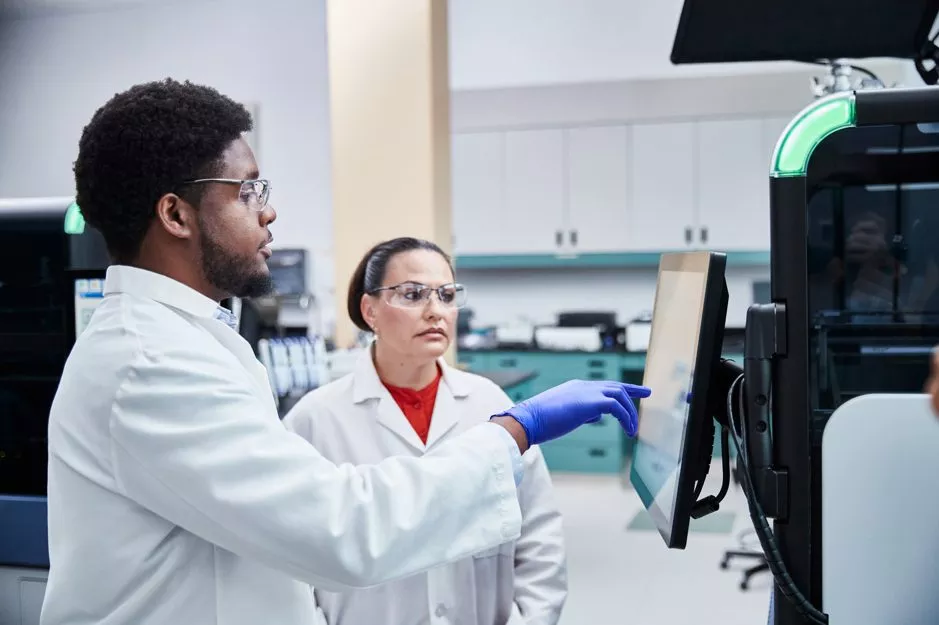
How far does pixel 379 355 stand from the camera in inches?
75.7

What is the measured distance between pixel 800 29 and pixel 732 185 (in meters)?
4.77

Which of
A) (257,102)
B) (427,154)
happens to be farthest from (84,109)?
(427,154)

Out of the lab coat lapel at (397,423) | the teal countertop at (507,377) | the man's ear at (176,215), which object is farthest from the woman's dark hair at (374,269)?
the teal countertop at (507,377)

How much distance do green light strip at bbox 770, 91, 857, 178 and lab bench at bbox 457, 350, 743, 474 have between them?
4.69 m

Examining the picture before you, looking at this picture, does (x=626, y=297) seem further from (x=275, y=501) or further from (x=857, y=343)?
(x=275, y=501)

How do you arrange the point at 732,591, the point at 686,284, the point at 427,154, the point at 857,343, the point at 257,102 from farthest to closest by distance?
the point at 257,102
the point at 427,154
the point at 732,591
the point at 857,343
the point at 686,284

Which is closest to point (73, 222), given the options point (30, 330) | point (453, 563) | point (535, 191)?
point (30, 330)

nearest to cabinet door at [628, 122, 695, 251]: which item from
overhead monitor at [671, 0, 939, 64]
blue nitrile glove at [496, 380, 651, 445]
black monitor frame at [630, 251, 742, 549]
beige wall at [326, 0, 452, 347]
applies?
beige wall at [326, 0, 452, 347]

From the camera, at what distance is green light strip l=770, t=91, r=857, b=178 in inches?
43.3

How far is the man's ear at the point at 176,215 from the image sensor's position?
3.72 feet

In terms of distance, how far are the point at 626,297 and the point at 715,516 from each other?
232 centimetres

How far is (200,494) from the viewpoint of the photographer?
1002 millimetres

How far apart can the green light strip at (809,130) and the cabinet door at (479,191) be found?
564 centimetres

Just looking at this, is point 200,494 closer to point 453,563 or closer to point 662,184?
point 453,563
